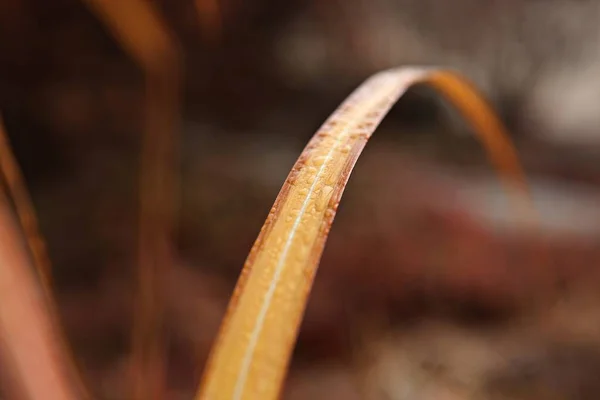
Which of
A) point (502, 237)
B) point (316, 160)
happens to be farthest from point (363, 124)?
point (502, 237)

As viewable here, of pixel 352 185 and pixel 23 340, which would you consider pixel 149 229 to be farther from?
pixel 352 185

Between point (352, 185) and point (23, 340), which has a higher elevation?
point (352, 185)

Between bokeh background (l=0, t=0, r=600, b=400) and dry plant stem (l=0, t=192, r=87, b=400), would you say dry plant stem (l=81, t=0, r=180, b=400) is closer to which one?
bokeh background (l=0, t=0, r=600, b=400)

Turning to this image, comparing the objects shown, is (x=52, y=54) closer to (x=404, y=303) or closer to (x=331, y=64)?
(x=331, y=64)

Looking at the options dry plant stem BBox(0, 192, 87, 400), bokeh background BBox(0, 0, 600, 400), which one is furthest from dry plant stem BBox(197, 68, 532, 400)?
bokeh background BBox(0, 0, 600, 400)

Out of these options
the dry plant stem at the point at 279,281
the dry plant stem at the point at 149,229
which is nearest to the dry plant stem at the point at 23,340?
the dry plant stem at the point at 279,281

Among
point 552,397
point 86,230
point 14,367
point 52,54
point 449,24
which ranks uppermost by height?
point 449,24

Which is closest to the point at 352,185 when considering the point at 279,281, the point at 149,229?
the point at 149,229
